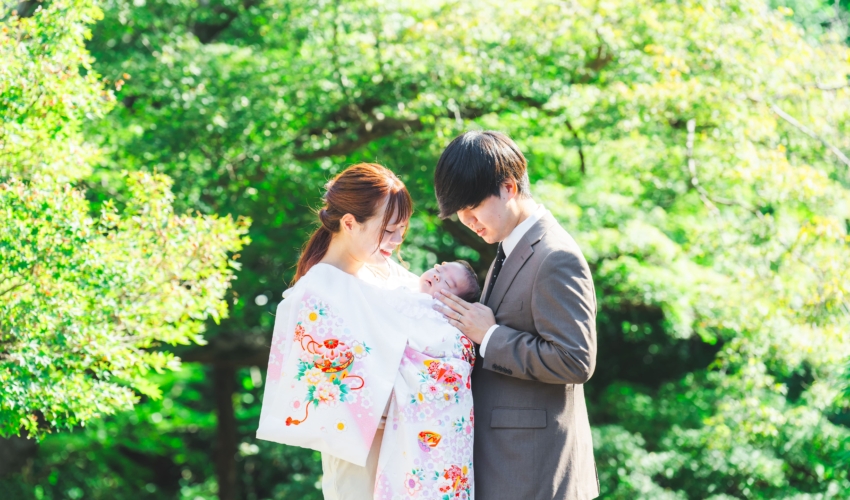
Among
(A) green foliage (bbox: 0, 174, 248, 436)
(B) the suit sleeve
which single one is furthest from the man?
(A) green foliage (bbox: 0, 174, 248, 436)

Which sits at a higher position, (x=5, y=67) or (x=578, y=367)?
(x=5, y=67)

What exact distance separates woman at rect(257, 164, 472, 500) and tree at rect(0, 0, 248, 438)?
97cm

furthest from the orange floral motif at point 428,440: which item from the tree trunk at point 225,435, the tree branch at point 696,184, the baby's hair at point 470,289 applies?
the tree trunk at point 225,435

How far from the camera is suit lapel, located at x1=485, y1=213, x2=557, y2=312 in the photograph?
230cm

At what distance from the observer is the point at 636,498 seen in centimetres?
580

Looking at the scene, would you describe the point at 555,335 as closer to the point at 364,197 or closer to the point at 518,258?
the point at 518,258

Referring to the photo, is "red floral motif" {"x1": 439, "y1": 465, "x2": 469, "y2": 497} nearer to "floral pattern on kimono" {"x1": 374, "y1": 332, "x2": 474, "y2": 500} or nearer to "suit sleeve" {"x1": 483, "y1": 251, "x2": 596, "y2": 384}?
"floral pattern on kimono" {"x1": 374, "y1": 332, "x2": 474, "y2": 500}

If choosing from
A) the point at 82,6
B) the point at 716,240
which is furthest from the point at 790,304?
the point at 82,6

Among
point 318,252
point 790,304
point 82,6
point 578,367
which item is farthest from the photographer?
point 790,304

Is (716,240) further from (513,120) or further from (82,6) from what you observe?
(82,6)

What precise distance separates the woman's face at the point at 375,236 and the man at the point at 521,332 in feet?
0.64

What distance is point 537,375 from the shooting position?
7.11 ft

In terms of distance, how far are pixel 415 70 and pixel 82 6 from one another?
2.36 m

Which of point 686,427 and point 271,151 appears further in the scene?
point 686,427
